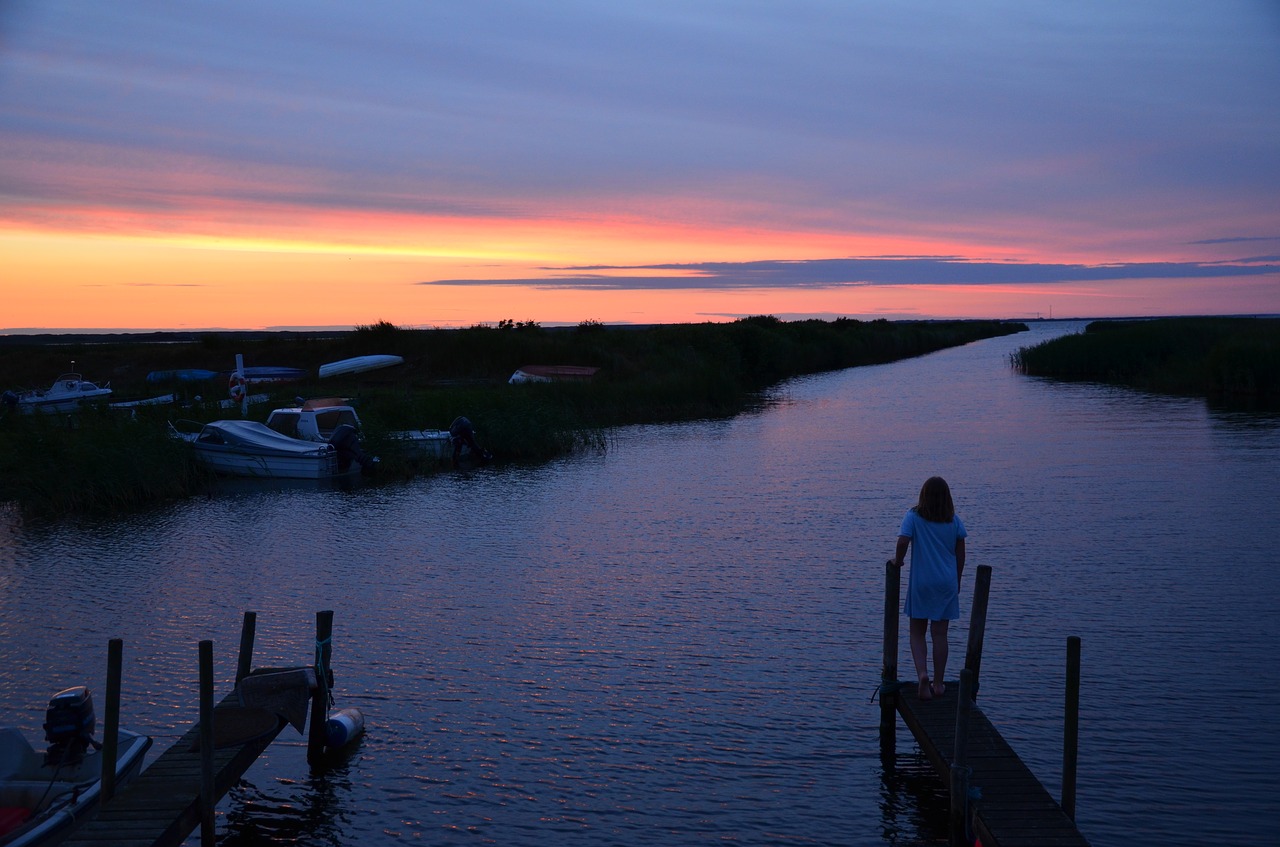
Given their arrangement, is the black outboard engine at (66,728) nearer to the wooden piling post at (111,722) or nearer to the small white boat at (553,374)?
the wooden piling post at (111,722)

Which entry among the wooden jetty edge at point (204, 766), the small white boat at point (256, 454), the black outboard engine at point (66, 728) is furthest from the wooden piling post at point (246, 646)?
the small white boat at point (256, 454)

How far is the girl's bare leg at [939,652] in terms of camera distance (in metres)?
9.48

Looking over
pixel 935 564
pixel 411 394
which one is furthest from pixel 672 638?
pixel 411 394

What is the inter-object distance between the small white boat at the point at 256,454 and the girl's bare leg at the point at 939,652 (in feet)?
73.7

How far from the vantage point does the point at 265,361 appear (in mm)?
63156

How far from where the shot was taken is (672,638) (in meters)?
14.0

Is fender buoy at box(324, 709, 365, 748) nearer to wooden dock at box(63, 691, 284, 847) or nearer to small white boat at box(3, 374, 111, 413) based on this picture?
wooden dock at box(63, 691, 284, 847)

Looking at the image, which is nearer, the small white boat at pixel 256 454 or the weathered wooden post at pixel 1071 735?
the weathered wooden post at pixel 1071 735

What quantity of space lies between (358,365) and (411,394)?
1674 cm

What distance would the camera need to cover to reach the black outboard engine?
8625mm

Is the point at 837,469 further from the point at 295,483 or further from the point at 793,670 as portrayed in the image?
the point at 793,670

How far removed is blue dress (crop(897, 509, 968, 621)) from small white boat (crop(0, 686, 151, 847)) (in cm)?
639

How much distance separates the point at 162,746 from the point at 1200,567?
14.8m

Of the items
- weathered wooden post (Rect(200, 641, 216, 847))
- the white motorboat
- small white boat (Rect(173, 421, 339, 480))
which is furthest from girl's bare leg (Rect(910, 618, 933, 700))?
the white motorboat
